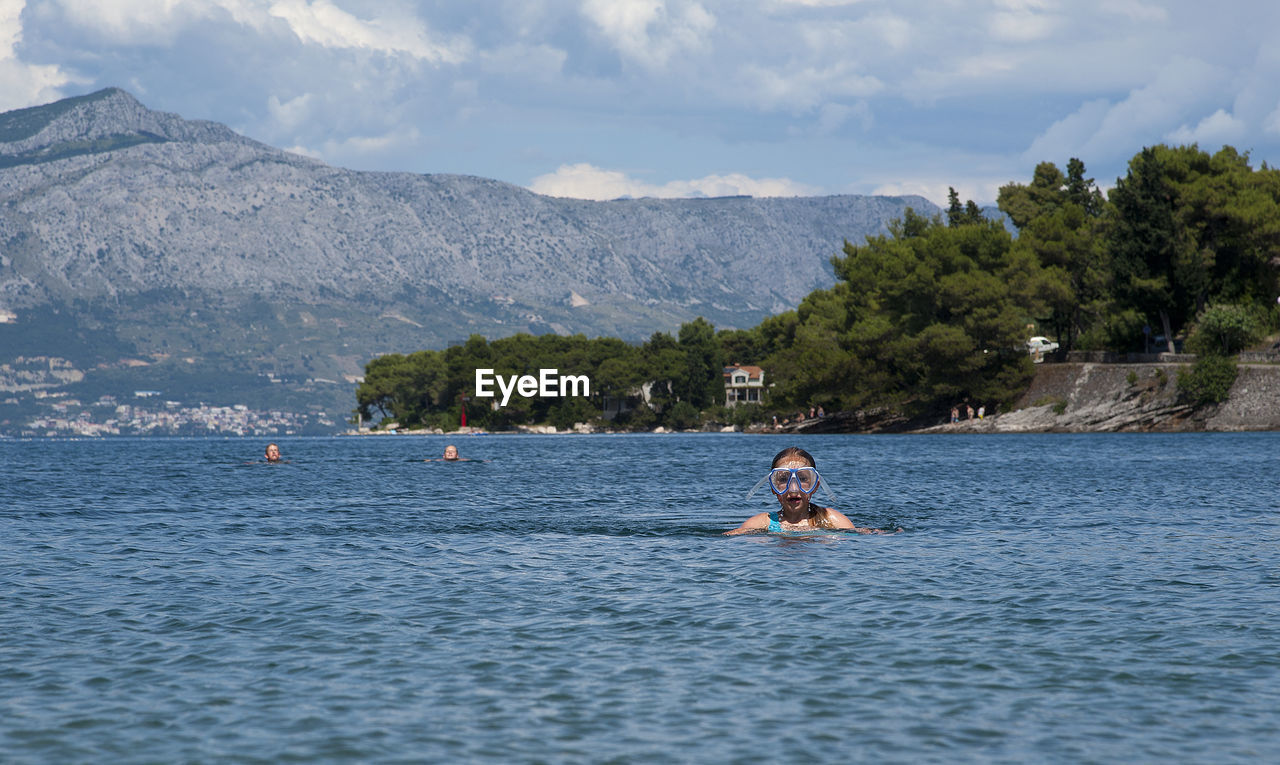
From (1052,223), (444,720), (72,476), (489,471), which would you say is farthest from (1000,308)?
(444,720)

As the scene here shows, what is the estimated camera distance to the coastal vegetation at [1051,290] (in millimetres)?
104000

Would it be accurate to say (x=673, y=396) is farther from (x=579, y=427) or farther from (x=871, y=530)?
(x=871, y=530)

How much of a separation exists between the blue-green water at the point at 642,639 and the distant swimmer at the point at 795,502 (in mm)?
391

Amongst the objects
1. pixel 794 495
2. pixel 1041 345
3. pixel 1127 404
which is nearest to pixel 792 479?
pixel 794 495

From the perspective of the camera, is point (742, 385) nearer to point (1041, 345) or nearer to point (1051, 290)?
point (1041, 345)

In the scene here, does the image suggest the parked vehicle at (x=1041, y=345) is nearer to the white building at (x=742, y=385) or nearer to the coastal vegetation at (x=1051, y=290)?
the coastal vegetation at (x=1051, y=290)

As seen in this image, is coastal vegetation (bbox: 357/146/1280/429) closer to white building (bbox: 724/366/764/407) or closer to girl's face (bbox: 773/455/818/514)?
white building (bbox: 724/366/764/407)

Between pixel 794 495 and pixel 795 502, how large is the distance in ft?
1.12

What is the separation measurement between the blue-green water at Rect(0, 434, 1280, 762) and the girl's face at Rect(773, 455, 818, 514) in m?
0.78

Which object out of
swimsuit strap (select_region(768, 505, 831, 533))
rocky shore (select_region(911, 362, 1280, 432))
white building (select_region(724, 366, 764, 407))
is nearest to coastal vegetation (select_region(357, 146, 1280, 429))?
rocky shore (select_region(911, 362, 1280, 432))

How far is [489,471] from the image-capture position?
61.8 m

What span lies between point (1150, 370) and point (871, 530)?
3541 inches

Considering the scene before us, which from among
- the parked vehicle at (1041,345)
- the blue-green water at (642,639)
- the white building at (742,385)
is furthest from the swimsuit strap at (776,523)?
the white building at (742,385)

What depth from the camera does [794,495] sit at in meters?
23.1
